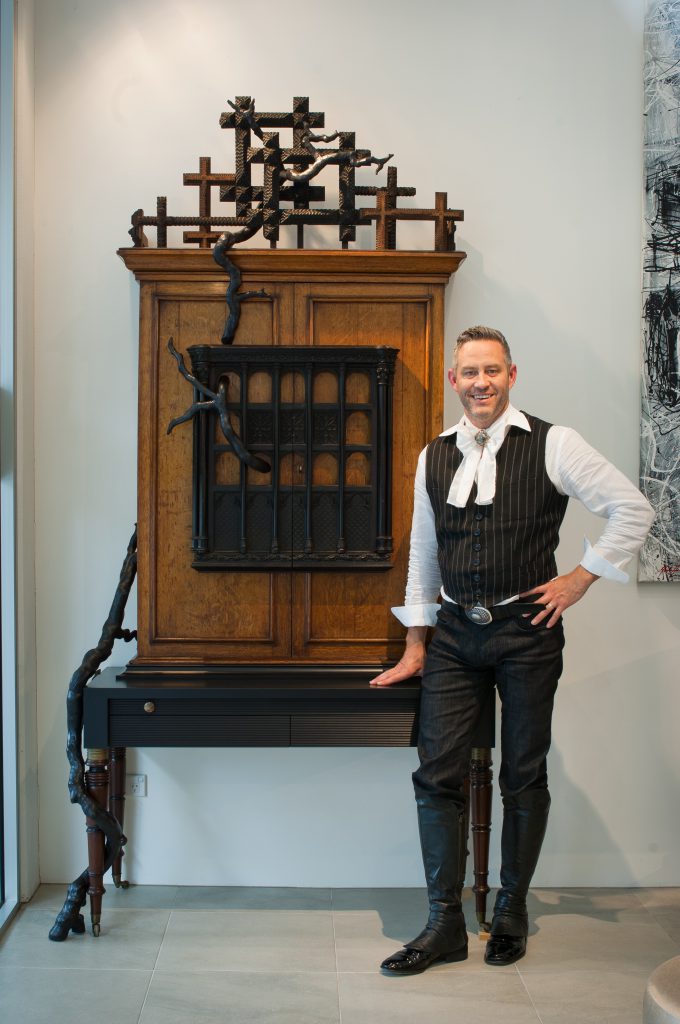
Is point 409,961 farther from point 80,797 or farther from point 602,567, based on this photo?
point 602,567

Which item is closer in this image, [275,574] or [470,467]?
[470,467]

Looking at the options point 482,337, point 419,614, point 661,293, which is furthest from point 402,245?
point 419,614

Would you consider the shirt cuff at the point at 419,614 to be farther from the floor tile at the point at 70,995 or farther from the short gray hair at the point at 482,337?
the floor tile at the point at 70,995

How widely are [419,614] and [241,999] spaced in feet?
4.01

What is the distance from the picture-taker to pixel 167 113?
3639 millimetres

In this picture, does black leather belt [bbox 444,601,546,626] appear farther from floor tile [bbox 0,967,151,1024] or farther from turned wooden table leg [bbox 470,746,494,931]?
floor tile [bbox 0,967,151,1024]

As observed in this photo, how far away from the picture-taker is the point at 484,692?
3.12 m

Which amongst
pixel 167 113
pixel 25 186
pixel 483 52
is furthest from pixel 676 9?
pixel 25 186

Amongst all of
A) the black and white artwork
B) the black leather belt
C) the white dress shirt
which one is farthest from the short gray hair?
the black and white artwork

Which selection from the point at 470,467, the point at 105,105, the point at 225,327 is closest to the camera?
the point at 470,467

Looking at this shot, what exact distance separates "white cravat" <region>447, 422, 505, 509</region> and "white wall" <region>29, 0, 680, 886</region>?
75 centimetres

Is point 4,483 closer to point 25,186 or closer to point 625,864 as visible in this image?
point 25,186

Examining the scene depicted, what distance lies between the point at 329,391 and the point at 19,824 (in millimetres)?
1830

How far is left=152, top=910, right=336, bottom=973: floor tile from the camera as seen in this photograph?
9.98 feet
